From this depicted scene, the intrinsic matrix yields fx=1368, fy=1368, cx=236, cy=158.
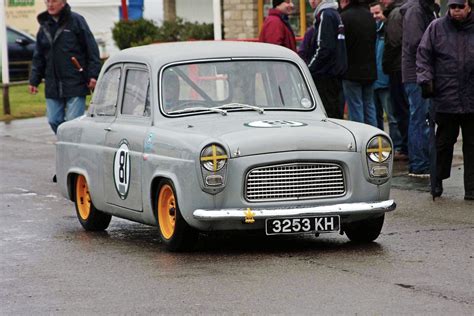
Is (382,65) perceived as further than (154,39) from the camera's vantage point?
No

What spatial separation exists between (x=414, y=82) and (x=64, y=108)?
4.28m

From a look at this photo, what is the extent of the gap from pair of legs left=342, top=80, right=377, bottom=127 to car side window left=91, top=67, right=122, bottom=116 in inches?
172

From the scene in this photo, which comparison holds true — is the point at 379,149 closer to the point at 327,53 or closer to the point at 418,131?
the point at 418,131

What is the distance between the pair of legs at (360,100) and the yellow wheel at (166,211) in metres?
5.74

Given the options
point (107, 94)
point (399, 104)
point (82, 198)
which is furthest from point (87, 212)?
point (399, 104)

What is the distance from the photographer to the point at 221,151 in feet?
31.1

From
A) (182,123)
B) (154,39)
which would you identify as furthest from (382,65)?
(154,39)

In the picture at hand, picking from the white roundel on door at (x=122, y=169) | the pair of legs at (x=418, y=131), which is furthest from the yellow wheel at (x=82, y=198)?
the pair of legs at (x=418, y=131)

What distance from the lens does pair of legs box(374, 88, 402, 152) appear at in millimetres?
16203

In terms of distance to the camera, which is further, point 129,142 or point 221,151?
point 129,142

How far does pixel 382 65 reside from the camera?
1551 cm

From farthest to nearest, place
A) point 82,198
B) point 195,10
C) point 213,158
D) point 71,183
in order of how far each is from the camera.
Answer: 1. point 195,10
2. point 71,183
3. point 82,198
4. point 213,158

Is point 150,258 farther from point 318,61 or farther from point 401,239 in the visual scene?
point 318,61

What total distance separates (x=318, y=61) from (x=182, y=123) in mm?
4793
